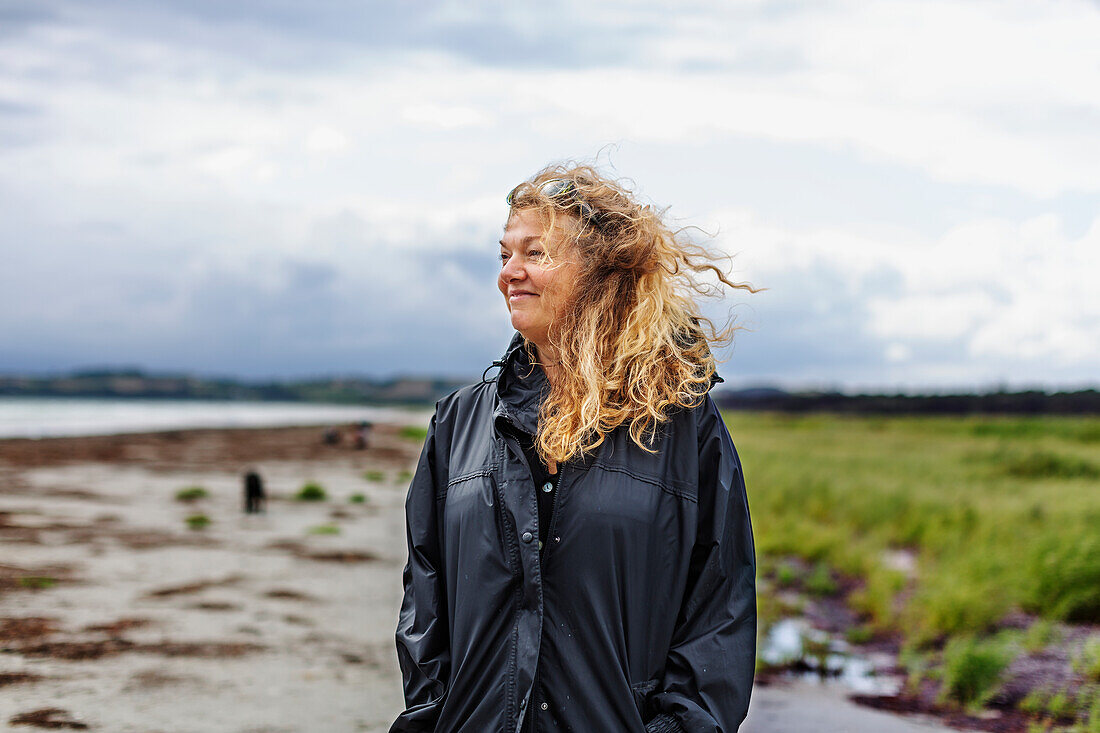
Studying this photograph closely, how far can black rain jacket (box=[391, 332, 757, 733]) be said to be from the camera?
2.34 meters

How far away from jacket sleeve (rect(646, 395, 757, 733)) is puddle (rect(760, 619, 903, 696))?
202 inches

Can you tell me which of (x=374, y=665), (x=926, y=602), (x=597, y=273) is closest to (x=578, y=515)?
(x=597, y=273)

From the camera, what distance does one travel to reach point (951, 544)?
1158 cm

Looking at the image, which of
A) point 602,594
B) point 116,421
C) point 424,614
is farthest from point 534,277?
point 116,421

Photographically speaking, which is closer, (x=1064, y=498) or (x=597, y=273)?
(x=597, y=273)

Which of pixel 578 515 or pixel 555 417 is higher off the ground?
pixel 555 417

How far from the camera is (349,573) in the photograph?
33.6 feet

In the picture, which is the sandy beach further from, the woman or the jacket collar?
the jacket collar

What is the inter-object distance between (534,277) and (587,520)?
70 cm

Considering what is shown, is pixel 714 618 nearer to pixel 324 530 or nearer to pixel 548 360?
pixel 548 360

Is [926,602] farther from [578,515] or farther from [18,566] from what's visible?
[18,566]

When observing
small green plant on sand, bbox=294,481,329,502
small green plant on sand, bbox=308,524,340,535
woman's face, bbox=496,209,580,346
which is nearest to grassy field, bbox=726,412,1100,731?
woman's face, bbox=496,209,580,346

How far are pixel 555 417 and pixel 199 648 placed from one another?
566cm

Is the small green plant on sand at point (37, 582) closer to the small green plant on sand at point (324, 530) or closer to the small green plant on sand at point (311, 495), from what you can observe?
the small green plant on sand at point (324, 530)
